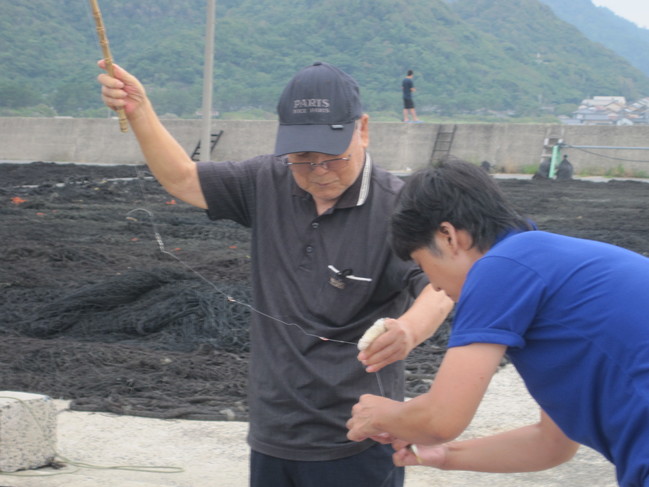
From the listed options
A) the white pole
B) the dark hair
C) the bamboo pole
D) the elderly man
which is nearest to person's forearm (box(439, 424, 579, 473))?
the elderly man

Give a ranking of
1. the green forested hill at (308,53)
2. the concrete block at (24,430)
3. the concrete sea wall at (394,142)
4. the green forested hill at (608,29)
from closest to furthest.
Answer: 1. the concrete block at (24,430)
2. the concrete sea wall at (394,142)
3. the green forested hill at (308,53)
4. the green forested hill at (608,29)

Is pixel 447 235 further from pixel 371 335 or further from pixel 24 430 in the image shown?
pixel 24 430

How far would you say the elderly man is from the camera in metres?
2.66

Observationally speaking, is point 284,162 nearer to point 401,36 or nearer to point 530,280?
point 530,280

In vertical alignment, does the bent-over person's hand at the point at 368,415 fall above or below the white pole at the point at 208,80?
below

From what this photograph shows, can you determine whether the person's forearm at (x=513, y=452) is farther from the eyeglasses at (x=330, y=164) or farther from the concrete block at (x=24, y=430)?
the concrete block at (x=24, y=430)

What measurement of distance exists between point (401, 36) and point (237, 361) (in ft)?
237

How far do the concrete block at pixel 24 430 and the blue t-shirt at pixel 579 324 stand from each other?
2.78m

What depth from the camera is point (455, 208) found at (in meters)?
2.14

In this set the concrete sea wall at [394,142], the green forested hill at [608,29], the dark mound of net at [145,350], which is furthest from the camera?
the green forested hill at [608,29]

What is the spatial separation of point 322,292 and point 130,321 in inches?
179

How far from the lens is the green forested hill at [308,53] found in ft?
172

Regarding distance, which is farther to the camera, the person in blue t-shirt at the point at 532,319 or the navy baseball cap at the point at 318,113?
the navy baseball cap at the point at 318,113

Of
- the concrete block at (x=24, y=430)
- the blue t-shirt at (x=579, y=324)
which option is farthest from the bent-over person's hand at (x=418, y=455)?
the concrete block at (x=24, y=430)
